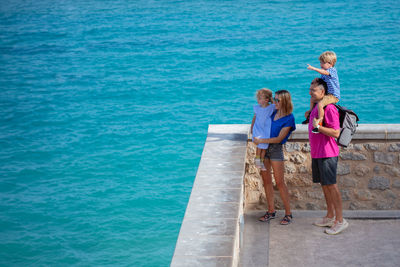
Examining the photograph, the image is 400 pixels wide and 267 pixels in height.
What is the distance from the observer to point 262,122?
18.5 ft

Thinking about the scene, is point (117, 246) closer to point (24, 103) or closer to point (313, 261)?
point (313, 261)

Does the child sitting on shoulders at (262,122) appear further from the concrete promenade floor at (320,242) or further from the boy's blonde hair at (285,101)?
the concrete promenade floor at (320,242)

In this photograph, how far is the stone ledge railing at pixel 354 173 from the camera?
592cm

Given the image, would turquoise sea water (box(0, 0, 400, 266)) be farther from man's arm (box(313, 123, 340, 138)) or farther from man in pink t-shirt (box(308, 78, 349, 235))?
man's arm (box(313, 123, 340, 138))

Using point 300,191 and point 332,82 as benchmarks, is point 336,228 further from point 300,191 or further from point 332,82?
point 332,82

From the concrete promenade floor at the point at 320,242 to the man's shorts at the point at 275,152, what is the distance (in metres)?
0.74

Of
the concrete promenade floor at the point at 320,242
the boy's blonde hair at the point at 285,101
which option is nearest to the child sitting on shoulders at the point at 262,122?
the boy's blonde hair at the point at 285,101

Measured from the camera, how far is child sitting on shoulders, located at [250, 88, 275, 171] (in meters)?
5.62

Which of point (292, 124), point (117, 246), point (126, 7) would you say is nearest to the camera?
point (292, 124)

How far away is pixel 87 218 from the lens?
42.2 feet

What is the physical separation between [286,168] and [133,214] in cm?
729

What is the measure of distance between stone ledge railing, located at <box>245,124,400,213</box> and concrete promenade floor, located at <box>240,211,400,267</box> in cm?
18

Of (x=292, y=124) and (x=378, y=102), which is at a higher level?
(x=378, y=102)

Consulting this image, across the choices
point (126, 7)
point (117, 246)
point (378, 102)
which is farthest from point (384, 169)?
point (126, 7)
